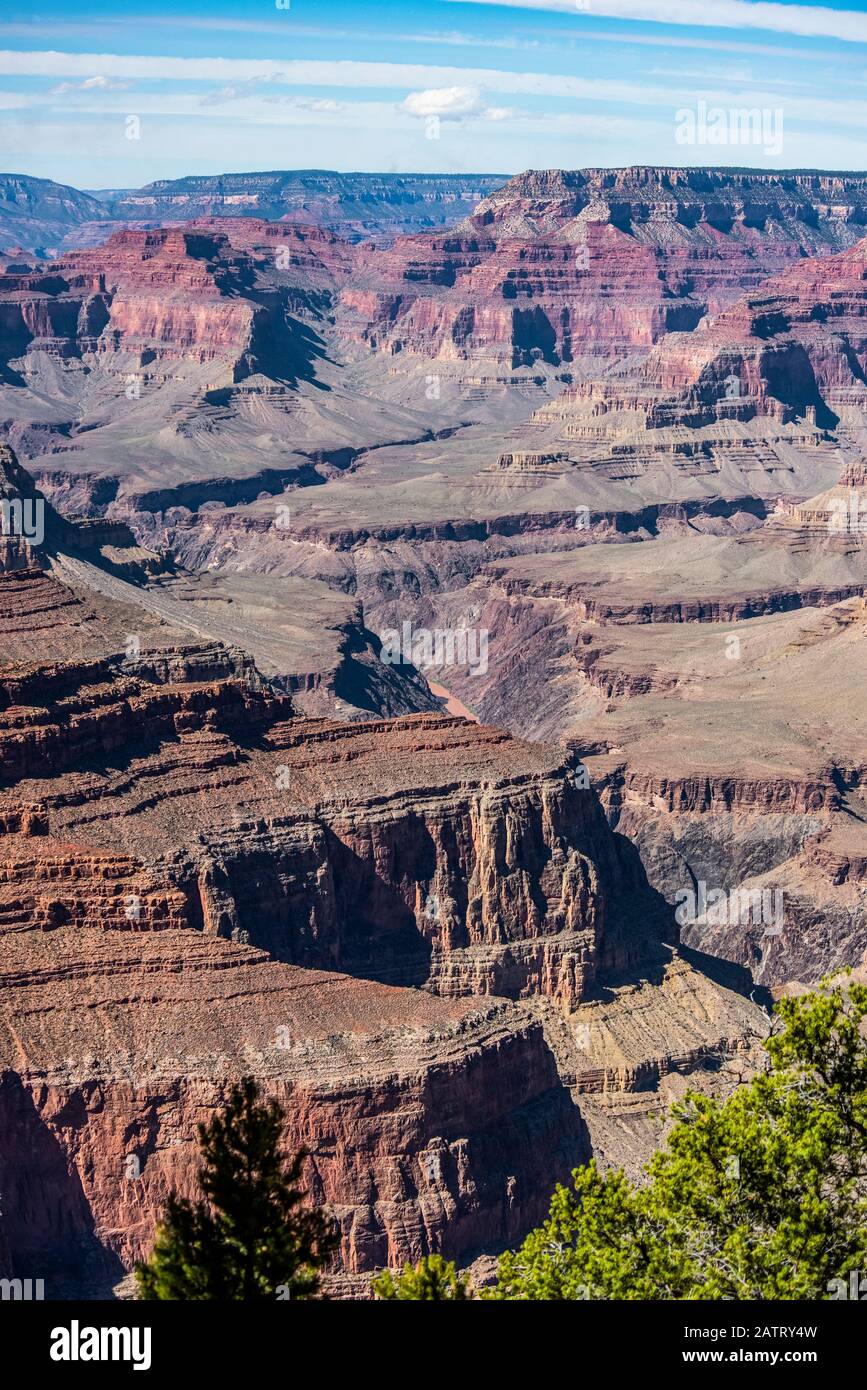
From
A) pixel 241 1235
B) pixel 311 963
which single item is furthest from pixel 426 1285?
pixel 311 963

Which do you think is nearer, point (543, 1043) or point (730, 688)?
point (543, 1043)

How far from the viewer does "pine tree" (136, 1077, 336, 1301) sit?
40031mm

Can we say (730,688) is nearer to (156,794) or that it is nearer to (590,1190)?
(156,794)

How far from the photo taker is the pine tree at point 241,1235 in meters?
40.0

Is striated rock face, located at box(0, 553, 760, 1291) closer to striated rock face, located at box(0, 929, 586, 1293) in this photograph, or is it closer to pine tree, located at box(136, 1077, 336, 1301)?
striated rock face, located at box(0, 929, 586, 1293)

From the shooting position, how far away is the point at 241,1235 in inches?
1610

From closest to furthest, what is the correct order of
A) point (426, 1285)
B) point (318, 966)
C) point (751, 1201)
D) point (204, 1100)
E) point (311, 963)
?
1. point (426, 1285)
2. point (751, 1201)
3. point (204, 1100)
4. point (311, 963)
5. point (318, 966)

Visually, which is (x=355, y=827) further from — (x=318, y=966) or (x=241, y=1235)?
(x=241, y=1235)

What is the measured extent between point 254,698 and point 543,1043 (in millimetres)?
22868
